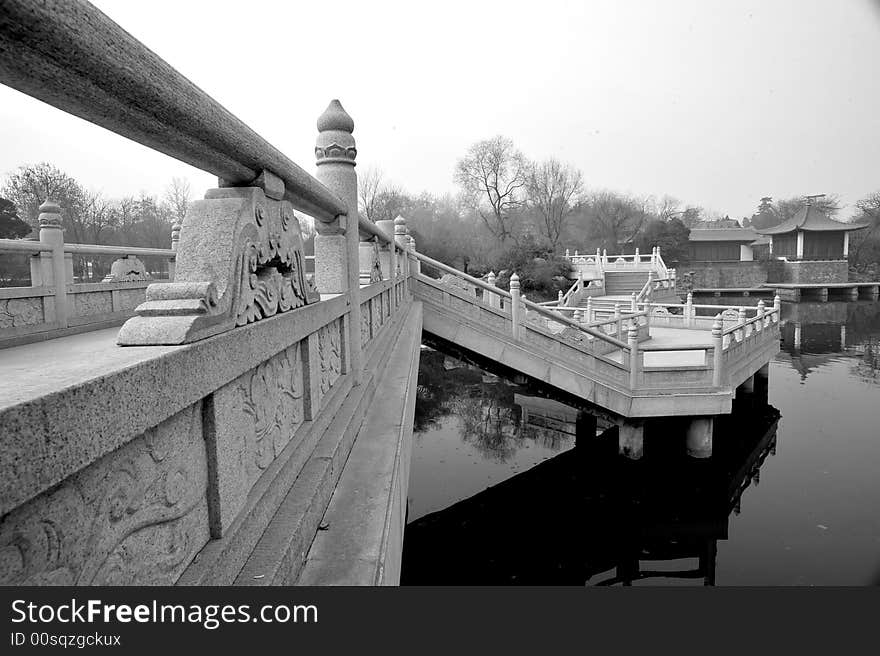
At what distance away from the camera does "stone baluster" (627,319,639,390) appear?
8.92 m

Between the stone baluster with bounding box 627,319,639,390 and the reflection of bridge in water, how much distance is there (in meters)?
1.75

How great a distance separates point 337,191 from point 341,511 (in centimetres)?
188

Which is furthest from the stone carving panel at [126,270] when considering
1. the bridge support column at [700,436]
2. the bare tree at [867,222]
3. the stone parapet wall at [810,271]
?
the bare tree at [867,222]

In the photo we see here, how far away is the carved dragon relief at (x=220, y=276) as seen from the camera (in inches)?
46.1

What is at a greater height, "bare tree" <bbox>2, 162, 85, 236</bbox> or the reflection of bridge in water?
"bare tree" <bbox>2, 162, 85, 236</bbox>

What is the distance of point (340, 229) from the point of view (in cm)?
302

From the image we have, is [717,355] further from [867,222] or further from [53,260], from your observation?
[867,222]

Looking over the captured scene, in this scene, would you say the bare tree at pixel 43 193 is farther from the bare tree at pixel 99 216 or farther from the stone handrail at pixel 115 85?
the stone handrail at pixel 115 85

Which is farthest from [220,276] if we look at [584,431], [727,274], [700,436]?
[727,274]

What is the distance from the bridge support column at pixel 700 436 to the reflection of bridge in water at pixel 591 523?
0.66ft

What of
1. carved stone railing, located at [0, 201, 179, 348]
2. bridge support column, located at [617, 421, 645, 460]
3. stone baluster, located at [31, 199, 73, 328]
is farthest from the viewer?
bridge support column, located at [617, 421, 645, 460]

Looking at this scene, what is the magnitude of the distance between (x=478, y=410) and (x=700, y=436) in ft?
19.1

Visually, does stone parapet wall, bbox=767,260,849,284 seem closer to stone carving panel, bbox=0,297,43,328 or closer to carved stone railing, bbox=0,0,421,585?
stone carving panel, bbox=0,297,43,328

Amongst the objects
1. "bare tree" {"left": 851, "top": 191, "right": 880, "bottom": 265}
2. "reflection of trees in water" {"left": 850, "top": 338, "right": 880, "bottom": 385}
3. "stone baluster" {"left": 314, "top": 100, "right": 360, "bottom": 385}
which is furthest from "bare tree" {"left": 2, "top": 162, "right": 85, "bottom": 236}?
"bare tree" {"left": 851, "top": 191, "right": 880, "bottom": 265}
